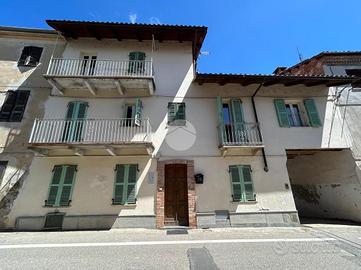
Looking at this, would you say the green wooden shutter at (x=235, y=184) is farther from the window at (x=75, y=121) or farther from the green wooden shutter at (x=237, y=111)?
the window at (x=75, y=121)

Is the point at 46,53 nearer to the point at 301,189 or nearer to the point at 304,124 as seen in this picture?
the point at 304,124

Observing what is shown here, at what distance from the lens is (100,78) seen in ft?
29.1

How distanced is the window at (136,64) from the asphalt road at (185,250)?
25.5 feet

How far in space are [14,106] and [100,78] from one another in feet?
15.7

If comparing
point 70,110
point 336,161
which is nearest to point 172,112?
point 70,110

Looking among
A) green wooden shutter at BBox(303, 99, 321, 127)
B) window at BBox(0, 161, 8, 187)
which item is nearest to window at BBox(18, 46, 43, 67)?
window at BBox(0, 161, 8, 187)

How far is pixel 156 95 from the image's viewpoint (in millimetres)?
9953

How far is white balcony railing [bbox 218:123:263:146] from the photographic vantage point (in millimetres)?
8659

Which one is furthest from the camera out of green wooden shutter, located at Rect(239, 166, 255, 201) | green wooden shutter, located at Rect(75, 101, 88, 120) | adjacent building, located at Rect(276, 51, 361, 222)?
green wooden shutter, located at Rect(75, 101, 88, 120)

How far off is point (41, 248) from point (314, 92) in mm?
13412

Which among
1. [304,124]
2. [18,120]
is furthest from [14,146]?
[304,124]

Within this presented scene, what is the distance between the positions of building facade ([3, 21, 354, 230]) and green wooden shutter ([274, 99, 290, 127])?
0.06 meters

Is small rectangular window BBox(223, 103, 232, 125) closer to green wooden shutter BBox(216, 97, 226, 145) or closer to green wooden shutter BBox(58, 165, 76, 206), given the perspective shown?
green wooden shutter BBox(216, 97, 226, 145)

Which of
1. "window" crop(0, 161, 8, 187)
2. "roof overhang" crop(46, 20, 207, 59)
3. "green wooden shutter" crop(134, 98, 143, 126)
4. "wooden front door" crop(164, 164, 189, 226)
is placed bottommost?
"wooden front door" crop(164, 164, 189, 226)
